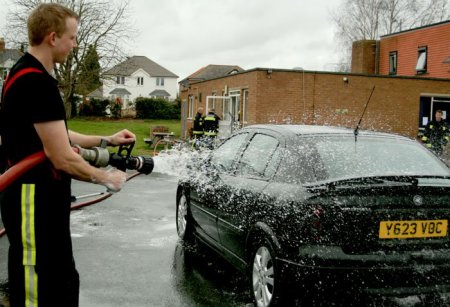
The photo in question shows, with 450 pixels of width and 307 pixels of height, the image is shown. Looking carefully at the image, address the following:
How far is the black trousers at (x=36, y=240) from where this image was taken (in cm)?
241

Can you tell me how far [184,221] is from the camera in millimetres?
7051

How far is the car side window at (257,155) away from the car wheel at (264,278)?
72cm

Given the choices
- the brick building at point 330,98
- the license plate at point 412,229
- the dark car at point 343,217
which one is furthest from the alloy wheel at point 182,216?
the brick building at point 330,98

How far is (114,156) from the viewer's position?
2781 mm

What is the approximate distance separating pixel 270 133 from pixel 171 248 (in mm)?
2397

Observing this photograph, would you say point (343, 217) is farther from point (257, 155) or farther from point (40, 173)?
point (40, 173)

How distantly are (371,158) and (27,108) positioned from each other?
9.98ft

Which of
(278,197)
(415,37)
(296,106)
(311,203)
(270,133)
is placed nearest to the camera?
(311,203)

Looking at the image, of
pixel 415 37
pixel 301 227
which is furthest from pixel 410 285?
pixel 415 37

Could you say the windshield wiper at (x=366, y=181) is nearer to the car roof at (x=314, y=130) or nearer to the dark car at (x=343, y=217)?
the dark car at (x=343, y=217)

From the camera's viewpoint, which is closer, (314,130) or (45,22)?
(45,22)

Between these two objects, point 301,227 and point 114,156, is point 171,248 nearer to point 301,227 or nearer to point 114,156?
point 301,227

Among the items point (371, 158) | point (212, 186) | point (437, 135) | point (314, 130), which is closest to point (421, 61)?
point (437, 135)

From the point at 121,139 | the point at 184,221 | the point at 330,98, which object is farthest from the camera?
the point at 330,98
